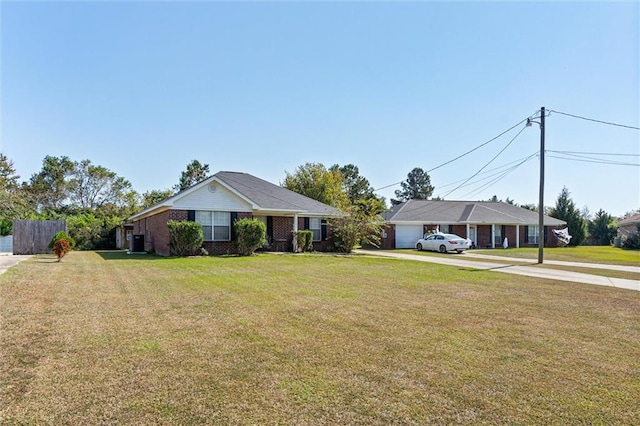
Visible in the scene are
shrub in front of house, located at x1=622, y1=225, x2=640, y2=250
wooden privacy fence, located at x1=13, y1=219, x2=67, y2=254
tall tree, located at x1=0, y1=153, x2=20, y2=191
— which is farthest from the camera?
shrub in front of house, located at x1=622, y1=225, x2=640, y2=250

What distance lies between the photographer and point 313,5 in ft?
41.5

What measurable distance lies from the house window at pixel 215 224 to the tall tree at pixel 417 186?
58.0 meters

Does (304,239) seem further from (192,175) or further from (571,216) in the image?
(571,216)

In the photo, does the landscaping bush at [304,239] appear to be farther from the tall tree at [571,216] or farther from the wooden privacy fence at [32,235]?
the tall tree at [571,216]

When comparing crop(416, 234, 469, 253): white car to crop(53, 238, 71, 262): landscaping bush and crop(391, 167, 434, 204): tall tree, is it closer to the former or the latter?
crop(53, 238, 71, 262): landscaping bush

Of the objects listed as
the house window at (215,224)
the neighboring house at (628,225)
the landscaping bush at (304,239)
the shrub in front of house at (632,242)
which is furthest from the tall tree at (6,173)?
the neighboring house at (628,225)

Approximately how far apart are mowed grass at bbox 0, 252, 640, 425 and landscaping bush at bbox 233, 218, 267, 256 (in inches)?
402

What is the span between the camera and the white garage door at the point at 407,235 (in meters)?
33.7

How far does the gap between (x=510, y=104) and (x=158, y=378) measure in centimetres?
2160

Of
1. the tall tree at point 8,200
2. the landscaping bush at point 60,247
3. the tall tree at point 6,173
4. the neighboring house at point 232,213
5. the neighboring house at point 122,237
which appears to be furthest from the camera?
the neighboring house at point 122,237

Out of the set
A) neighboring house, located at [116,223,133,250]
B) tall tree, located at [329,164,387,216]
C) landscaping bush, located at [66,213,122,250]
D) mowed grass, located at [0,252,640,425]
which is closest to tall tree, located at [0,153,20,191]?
landscaping bush, located at [66,213,122,250]

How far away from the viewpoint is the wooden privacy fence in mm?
A: 22953

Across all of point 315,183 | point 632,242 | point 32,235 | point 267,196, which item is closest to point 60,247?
point 32,235

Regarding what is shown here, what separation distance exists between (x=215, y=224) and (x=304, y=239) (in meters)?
5.39
